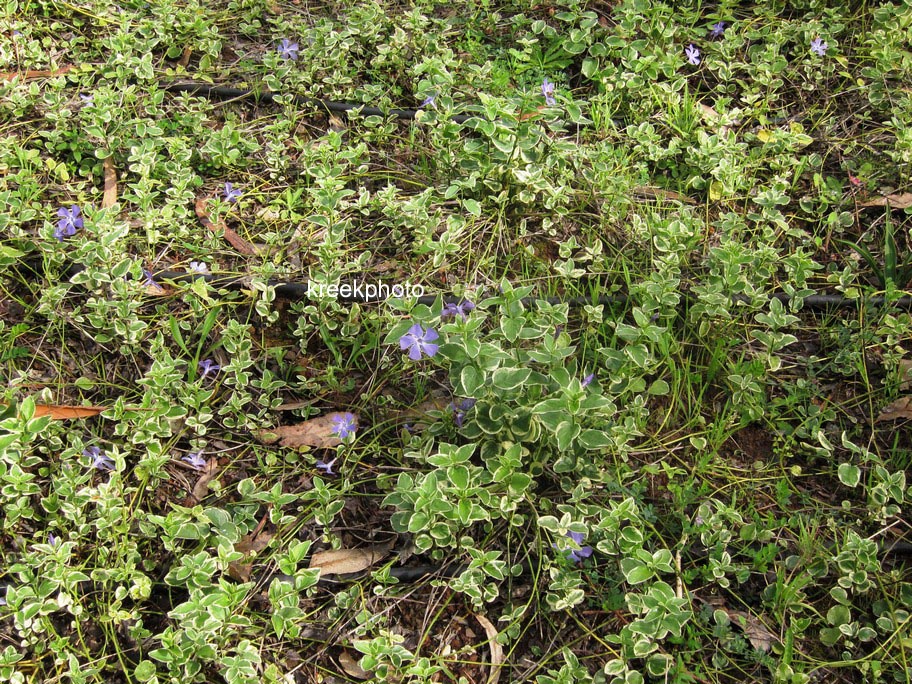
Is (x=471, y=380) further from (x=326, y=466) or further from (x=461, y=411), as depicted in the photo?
(x=326, y=466)

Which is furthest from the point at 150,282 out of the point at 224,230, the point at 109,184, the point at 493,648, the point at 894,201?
the point at 894,201

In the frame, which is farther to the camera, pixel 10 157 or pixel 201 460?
pixel 10 157

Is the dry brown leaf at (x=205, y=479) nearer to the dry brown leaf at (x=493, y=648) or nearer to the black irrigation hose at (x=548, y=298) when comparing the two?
the black irrigation hose at (x=548, y=298)

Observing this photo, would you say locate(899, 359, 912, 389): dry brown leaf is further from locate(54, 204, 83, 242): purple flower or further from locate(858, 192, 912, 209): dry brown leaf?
locate(54, 204, 83, 242): purple flower

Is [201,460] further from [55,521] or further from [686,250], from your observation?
[686,250]

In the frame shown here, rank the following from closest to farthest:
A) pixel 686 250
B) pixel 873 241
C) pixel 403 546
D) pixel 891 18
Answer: pixel 403 546 < pixel 686 250 < pixel 873 241 < pixel 891 18

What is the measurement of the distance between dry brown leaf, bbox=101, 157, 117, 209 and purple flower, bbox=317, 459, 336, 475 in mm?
1315

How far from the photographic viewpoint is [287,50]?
3.38 metres

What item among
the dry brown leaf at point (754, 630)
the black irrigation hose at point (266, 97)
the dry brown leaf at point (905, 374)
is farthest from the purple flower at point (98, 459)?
the dry brown leaf at point (905, 374)


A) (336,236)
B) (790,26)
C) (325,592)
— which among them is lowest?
(325,592)

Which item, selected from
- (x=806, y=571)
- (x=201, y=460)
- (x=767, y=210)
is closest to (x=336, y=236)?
(x=201, y=460)

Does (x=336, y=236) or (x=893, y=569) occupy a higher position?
(x=336, y=236)

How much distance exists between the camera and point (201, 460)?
7.82ft

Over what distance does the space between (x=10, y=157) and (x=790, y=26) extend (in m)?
3.21
